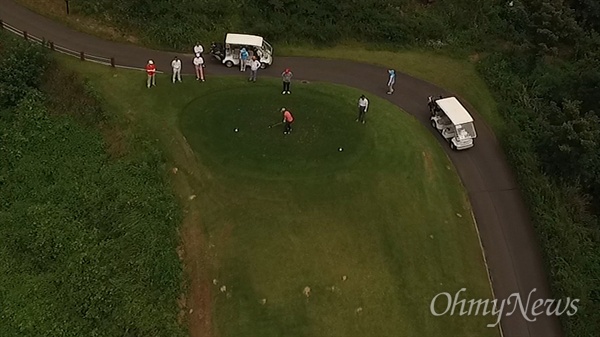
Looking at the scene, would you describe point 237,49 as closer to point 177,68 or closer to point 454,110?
point 177,68

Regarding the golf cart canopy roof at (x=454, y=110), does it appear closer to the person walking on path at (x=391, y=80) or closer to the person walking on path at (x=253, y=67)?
the person walking on path at (x=391, y=80)

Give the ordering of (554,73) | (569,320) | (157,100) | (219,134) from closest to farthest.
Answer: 1. (569,320)
2. (219,134)
3. (157,100)
4. (554,73)

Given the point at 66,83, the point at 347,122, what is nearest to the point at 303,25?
the point at 347,122

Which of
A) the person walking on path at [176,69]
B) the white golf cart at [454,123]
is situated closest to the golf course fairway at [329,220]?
the white golf cart at [454,123]

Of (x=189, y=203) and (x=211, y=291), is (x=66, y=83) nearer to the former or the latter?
(x=189, y=203)

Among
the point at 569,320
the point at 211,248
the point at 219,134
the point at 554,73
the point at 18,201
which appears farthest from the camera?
the point at 554,73

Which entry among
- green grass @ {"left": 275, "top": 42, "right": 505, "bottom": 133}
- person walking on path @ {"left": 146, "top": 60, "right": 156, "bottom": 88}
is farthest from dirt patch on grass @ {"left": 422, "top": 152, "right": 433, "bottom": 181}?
person walking on path @ {"left": 146, "top": 60, "right": 156, "bottom": 88}
